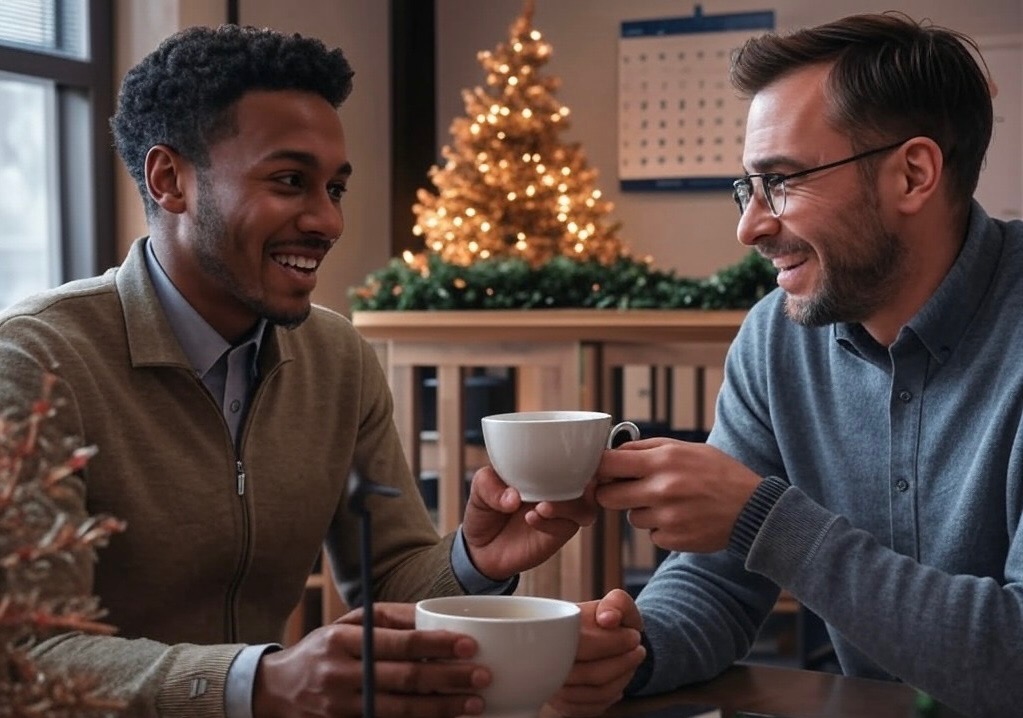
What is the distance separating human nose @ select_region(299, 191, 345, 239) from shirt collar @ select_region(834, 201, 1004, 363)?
713mm

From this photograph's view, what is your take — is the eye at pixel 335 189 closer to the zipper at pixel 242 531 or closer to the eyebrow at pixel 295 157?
the eyebrow at pixel 295 157

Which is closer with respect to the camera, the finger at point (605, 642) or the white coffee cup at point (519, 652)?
the white coffee cup at point (519, 652)

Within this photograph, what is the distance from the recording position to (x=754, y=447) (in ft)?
5.69

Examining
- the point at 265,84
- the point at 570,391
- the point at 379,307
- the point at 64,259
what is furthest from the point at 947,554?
the point at 64,259

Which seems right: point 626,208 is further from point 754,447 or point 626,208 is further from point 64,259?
point 754,447

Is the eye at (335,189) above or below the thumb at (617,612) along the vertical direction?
above

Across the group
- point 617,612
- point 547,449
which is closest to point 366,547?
point 547,449

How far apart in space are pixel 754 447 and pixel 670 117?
15.1ft

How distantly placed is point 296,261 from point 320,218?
0.06 m

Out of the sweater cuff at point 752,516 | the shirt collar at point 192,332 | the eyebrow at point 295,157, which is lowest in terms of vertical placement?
the sweater cuff at point 752,516

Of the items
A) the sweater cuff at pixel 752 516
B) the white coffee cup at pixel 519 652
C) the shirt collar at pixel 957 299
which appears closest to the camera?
the white coffee cup at pixel 519 652

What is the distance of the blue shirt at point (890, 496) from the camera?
1303 millimetres

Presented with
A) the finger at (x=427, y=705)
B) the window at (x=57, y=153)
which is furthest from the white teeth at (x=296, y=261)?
the window at (x=57, y=153)

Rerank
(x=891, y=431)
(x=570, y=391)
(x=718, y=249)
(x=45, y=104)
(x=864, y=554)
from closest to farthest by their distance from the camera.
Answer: (x=864, y=554)
(x=891, y=431)
(x=570, y=391)
(x=45, y=104)
(x=718, y=249)
